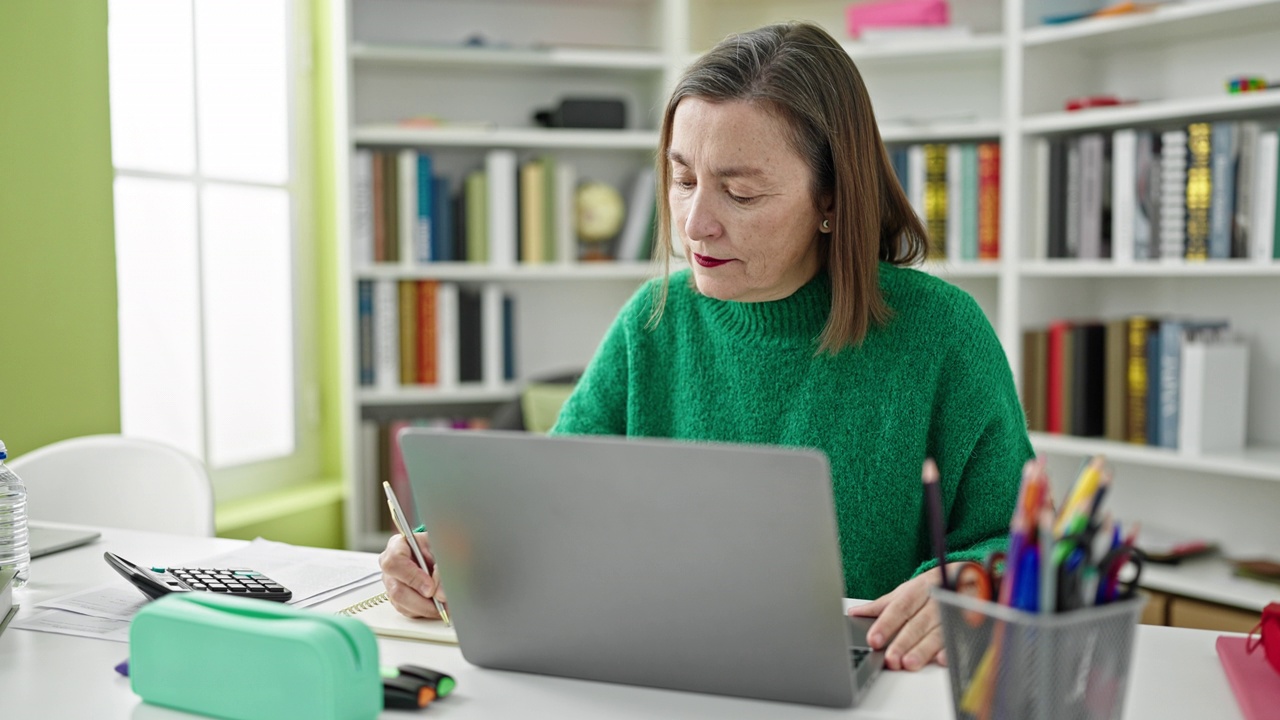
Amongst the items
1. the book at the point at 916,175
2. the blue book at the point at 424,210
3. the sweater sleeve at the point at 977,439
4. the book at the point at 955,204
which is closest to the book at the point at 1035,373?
the book at the point at 955,204

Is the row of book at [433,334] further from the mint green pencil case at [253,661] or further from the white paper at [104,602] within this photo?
the mint green pencil case at [253,661]

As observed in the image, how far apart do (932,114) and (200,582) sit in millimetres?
2549

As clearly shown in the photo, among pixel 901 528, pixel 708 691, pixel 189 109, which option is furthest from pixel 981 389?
pixel 189 109

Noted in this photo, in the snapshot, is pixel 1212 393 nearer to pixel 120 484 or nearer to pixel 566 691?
pixel 566 691

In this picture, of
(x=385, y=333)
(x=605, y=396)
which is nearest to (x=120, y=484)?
(x=605, y=396)

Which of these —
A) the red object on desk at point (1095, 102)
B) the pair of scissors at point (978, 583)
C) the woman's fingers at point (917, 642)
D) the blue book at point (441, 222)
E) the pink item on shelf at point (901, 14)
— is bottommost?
the woman's fingers at point (917, 642)

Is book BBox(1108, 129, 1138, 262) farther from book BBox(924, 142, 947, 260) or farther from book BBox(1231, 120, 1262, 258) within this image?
book BBox(924, 142, 947, 260)

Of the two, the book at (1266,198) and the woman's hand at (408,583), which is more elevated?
the book at (1266,198)

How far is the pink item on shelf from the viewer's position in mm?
2914

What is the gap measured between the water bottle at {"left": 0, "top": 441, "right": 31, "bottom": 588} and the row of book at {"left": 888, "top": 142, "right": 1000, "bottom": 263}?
2.15 m

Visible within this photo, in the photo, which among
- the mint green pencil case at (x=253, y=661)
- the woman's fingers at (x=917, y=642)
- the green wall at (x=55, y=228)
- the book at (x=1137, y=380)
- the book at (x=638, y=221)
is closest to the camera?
the mint green pencil case at (x=253, y=661)

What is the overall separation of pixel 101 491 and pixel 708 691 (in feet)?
4.27

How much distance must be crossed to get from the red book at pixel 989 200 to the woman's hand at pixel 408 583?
209cm

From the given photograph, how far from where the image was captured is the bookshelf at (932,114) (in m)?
2.62
